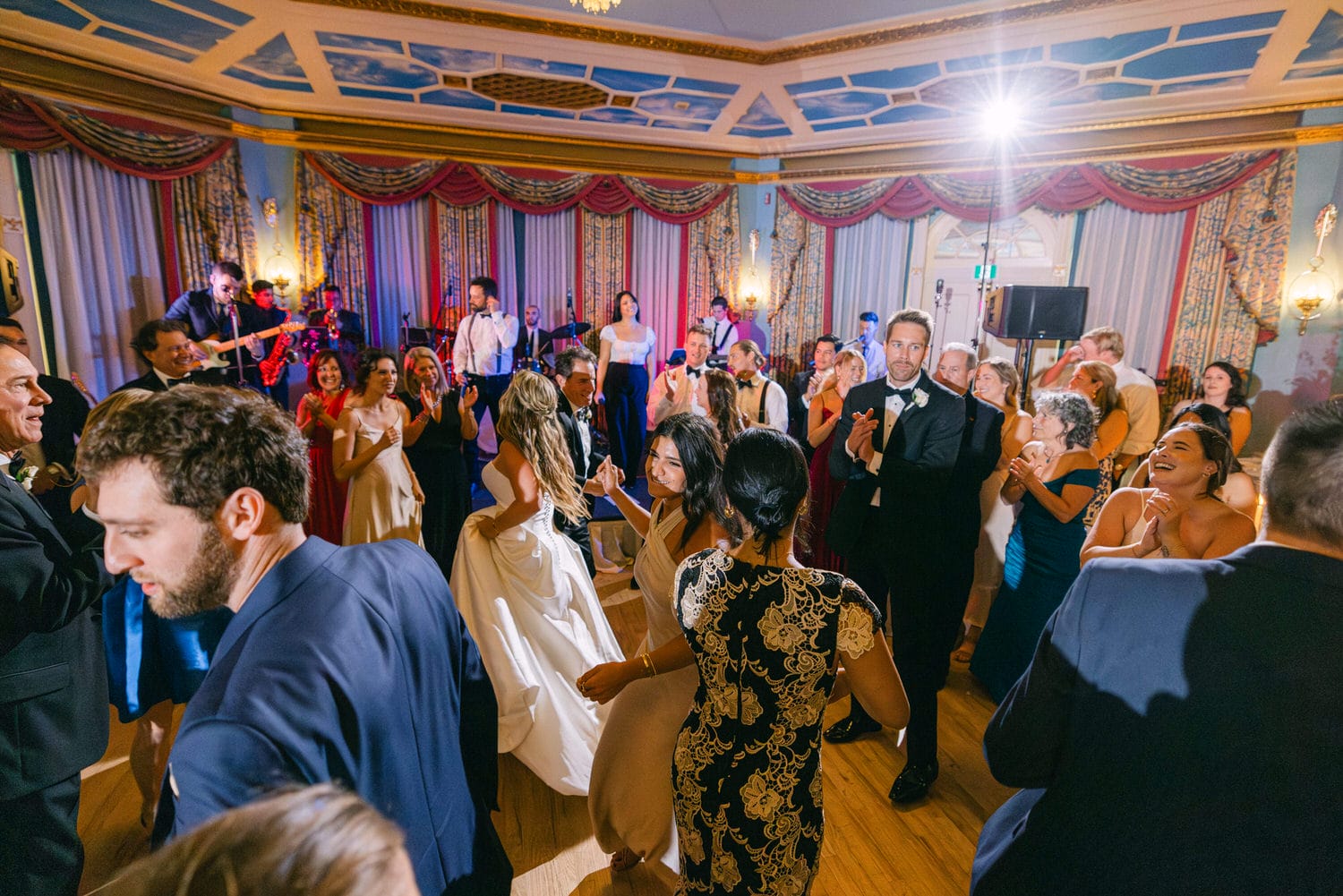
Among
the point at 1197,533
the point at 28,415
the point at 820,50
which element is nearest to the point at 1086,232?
the point at 820,50

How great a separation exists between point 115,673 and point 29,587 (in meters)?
0.91

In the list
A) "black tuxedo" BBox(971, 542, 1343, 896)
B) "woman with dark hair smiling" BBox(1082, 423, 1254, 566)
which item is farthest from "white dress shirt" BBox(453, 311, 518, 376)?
"black tuxedo" BBox(971, 542, 1343, 896)

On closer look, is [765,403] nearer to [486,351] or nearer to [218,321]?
[486,351]

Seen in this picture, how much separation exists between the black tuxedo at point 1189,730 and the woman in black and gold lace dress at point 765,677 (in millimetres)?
314

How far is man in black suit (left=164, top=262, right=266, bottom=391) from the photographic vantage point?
211 inches

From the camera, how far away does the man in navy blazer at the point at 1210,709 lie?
944mm

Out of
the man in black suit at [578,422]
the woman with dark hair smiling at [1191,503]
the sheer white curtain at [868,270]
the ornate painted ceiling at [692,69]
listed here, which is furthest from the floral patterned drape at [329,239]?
the woman with dark hair smiling at [1191,503]

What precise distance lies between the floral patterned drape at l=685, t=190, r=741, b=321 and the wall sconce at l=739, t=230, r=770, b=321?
137mm

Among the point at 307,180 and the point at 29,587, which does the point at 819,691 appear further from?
the point at 307,180

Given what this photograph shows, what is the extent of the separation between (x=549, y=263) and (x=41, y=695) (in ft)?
22.9

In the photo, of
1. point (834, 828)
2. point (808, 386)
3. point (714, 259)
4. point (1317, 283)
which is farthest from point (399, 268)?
point (1317, 283)

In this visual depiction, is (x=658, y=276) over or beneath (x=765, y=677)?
over

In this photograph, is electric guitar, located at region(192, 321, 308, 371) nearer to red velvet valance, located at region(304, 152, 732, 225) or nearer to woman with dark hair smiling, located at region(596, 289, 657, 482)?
A: red velvet valance, located at region(304, 152, 732, 225)

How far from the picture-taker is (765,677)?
133 cm
